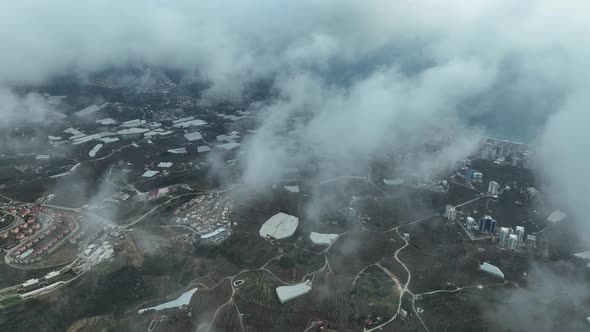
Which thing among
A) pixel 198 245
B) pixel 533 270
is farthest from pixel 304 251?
pixel 533 270

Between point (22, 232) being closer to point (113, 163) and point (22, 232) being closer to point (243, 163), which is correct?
point (113, 163)

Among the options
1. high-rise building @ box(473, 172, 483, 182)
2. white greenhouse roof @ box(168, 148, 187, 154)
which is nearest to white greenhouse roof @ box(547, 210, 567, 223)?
high-rise building @ box(473, 172, 483, 182)

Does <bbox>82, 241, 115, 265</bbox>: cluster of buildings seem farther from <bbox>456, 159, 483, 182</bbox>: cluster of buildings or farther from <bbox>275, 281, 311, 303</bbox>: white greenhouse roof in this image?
<bbox>456, 159, 483, 182</bbox>: cluster of buildings

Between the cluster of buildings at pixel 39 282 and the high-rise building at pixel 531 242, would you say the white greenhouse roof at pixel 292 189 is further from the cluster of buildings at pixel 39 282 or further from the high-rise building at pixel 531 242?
the cluster of buildings at pixel 39 282

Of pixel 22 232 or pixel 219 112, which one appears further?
pixel 219 112

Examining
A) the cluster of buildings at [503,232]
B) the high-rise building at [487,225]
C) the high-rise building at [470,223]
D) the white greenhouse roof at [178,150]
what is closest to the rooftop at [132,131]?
the white greenhouse roof at [178,150]

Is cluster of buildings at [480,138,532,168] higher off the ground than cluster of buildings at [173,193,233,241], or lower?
lower
